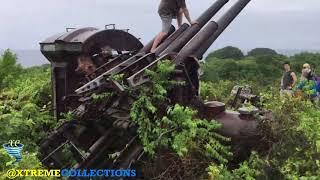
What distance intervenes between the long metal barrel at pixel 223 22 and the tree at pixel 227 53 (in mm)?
30656

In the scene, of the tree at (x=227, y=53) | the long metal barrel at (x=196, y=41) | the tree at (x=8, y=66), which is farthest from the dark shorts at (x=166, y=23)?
the tree at (x=227, y=53)

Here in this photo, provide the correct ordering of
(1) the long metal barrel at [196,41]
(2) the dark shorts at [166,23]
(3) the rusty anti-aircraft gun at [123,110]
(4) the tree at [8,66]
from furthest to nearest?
(4) the tree at [8,66] → (2) the dark shorts at [166,23] → (1) the long metal barrel at [196,41] → (3) the rusty anti-aircraft gun at [123,110]

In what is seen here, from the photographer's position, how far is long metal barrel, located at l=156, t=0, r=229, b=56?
9.34m

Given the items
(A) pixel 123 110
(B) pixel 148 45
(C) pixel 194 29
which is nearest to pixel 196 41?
(C) pixel 194 29

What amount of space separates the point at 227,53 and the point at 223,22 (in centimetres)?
3259

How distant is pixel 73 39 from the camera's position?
34.1ft

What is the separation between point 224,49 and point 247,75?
1408 centimetres

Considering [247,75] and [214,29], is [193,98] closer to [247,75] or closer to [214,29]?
[214,29]

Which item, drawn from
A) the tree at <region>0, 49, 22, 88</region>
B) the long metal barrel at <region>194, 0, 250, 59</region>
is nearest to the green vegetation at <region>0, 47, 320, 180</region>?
the long metal barrel at <region>194, 0, 250, 59</region>

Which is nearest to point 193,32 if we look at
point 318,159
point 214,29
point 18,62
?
point 214,29

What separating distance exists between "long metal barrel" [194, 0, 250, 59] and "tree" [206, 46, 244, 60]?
101ft

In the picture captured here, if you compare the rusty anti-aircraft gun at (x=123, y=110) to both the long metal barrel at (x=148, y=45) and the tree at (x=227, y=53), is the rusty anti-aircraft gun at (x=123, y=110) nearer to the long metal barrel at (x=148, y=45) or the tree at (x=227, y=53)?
the long metal barrel at (x=148, y=45)

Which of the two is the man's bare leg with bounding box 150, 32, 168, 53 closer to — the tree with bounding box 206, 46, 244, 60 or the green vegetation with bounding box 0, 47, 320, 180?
A: the green vegetation with bounding box 0, 47, 320, 180

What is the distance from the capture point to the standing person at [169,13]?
10090mm
